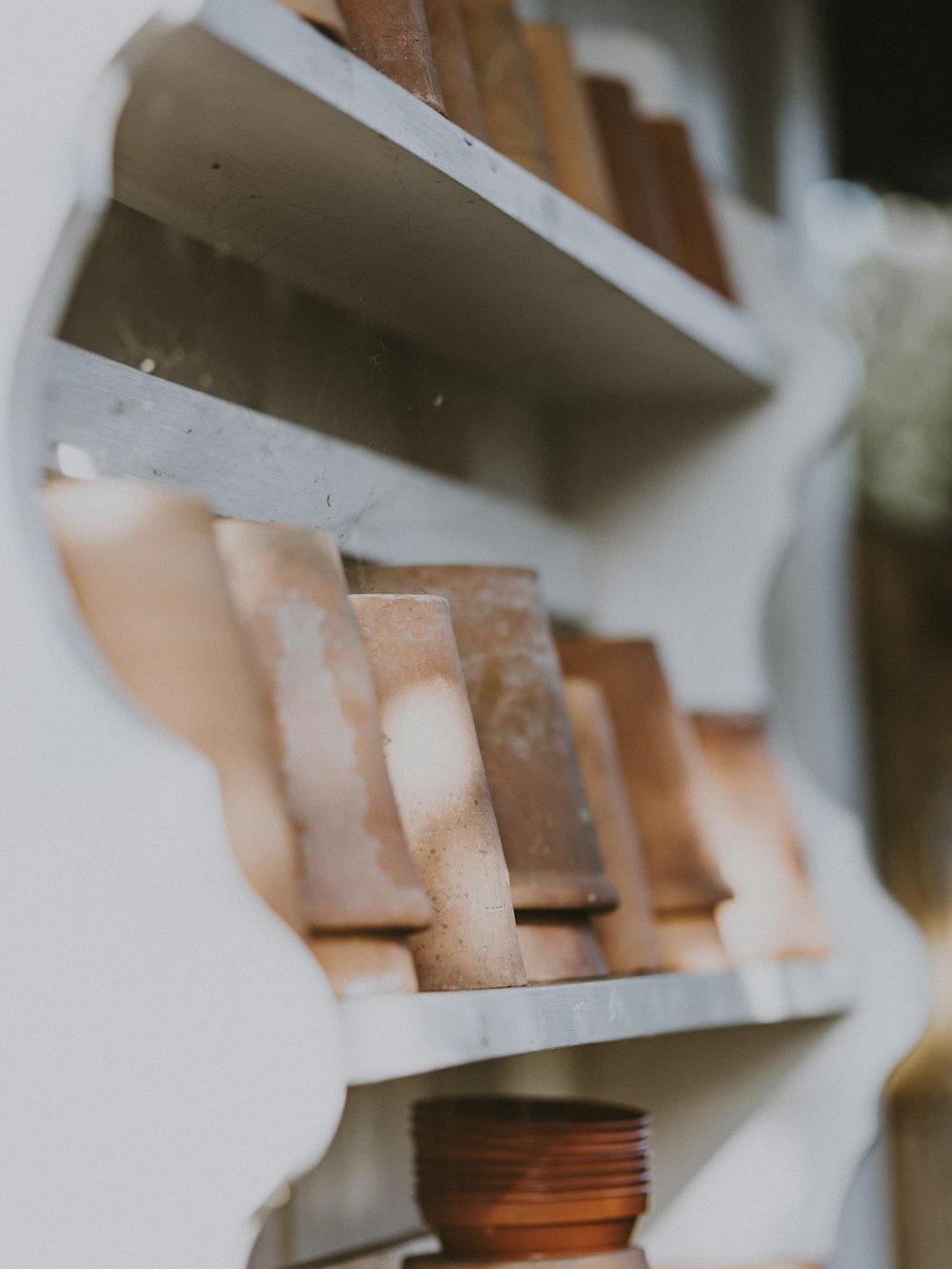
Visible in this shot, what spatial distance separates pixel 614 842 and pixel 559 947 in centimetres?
19

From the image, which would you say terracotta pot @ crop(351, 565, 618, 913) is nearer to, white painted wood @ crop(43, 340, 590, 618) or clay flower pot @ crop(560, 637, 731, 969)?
white painted wood @ crop(43, 340, 590, 618)

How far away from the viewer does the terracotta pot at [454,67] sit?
1009 mm

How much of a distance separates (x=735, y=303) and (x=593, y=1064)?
74 centimetres

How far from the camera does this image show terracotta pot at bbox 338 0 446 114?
0.88 meters

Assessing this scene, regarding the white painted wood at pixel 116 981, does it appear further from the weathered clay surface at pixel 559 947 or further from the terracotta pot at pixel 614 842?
the terracotta pot at pixel 614 842

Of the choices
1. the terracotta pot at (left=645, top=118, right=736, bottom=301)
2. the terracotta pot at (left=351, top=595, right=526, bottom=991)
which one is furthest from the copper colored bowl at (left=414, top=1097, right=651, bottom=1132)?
the terracotta pot at (left=645, top=118, right=736, bottom=301)

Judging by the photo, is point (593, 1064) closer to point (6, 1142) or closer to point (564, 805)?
point (564, 805)

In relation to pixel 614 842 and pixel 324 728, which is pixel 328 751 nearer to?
pixel 324 728

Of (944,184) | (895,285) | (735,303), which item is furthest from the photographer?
(944,184)

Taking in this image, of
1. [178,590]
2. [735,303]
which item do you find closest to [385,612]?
[178,590]

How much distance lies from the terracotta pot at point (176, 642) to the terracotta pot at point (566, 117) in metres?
0.66

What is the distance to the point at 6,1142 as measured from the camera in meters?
0.61

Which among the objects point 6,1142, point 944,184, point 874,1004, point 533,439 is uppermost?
point 944,184

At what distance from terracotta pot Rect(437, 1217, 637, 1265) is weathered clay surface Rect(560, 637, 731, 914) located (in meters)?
0.29
